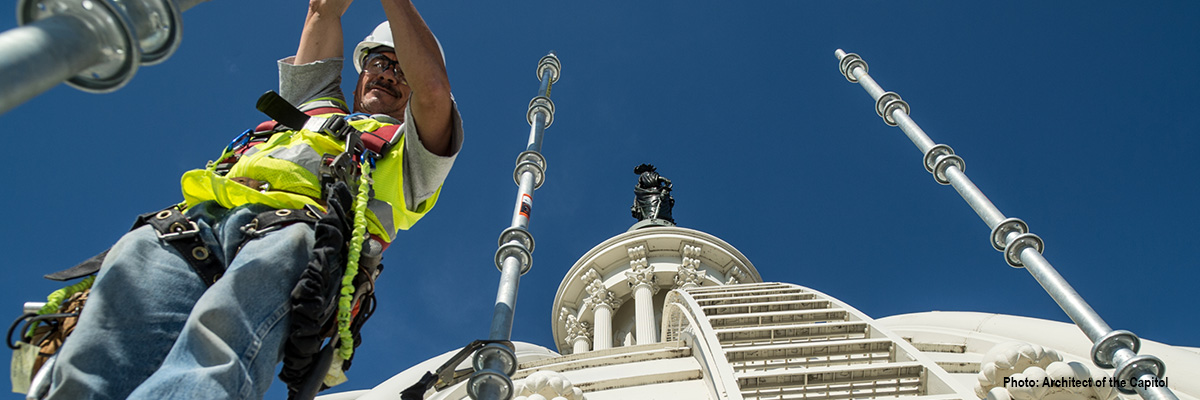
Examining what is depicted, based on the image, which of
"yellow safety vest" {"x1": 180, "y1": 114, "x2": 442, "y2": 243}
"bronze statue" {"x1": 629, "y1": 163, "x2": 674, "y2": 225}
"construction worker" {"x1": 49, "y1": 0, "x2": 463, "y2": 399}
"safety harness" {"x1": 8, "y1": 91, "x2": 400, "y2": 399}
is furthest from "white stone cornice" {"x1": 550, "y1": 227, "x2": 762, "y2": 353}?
"safety harness" {"x1": 8, "y1": 91, "x2": 400, "y2": 399}

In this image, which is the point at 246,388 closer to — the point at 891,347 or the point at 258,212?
the point at 258,212

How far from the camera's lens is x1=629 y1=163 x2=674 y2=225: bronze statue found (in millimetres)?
29411

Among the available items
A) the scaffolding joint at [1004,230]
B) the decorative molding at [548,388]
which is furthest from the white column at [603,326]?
the scaffolding joint at [1004,230]

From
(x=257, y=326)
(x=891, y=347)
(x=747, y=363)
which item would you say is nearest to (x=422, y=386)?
(x=257, y=326)

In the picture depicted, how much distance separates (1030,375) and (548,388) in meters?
5.03

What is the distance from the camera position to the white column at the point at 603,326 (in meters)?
21.2

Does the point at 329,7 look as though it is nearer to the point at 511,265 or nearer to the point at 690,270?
the point at 511,265

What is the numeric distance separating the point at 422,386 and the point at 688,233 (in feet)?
64.6

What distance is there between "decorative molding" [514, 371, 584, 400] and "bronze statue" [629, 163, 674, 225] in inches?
774

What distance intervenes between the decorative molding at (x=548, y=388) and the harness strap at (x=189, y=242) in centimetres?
559

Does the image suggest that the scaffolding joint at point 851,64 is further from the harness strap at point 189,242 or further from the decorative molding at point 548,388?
the harness strap at point 189,242

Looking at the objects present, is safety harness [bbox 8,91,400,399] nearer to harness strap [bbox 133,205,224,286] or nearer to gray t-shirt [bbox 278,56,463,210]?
harness strap [bbox 133,205,224,286]

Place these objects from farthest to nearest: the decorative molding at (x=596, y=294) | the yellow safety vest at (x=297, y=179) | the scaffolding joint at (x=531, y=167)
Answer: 1. the decorative molding at (x=596, y=294)
2. the scaffolding joint at (x=531, y=167)
3. the yellow safety vest at (x=297, y=179)

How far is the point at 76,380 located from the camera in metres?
2.67
